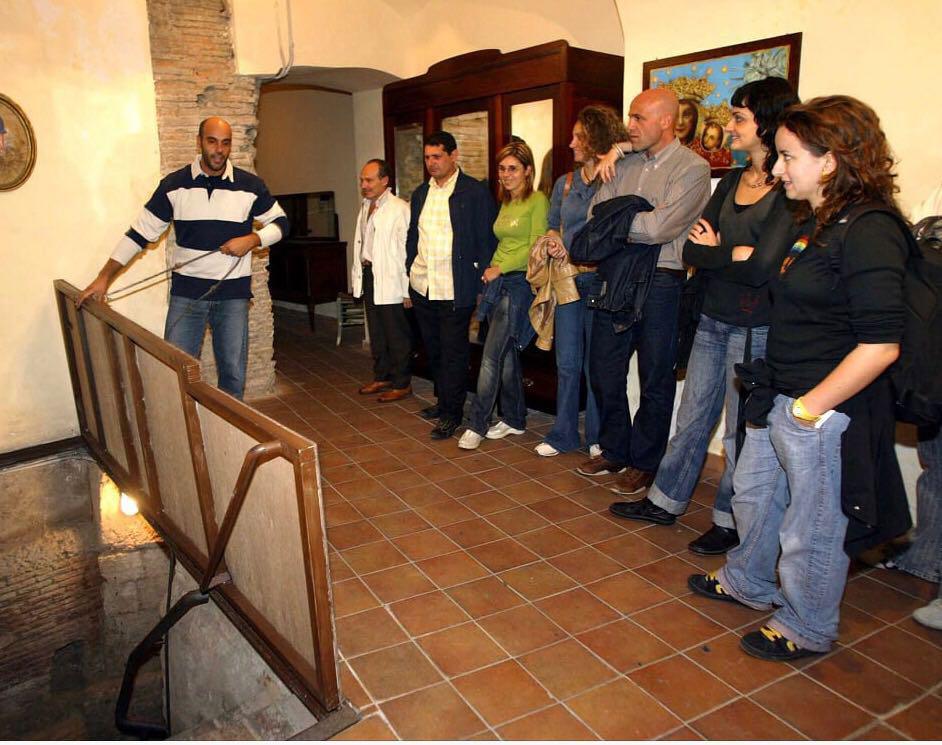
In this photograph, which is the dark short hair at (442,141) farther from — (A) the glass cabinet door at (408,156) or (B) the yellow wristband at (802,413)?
(B) the yellow wristband at (802,413)

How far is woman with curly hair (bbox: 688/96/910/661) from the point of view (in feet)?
6.78

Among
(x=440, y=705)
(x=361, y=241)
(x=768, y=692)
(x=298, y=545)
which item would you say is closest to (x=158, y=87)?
(x=361, y=241)

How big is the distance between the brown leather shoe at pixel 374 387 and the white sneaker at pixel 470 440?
1424mm

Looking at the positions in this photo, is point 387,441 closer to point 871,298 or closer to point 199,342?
point 199,342

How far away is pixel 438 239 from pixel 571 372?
122cm

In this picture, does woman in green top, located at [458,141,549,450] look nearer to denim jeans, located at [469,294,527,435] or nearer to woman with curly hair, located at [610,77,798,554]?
denim jeans, located at [469,294,527,435]

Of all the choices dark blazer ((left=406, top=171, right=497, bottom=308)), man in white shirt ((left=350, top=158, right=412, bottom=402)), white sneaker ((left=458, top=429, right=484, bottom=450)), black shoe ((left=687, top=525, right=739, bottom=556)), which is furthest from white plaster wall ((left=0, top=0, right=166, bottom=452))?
black shoe ((left=687, top=525, right=739, bottom=556))

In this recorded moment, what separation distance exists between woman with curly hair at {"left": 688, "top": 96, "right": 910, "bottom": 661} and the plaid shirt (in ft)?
8.28

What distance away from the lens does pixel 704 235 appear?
2926 millimetres

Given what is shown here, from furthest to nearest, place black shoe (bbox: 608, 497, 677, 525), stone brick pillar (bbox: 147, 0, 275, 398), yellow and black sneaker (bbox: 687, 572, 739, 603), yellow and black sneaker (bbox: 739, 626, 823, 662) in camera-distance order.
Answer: stone brick pillar (bbox: 147, 0, 275, 398) → black shoe (bbox: 608, 497, 677, 525) → yellow and black sneaker (bbox: 687, 572, 739, 603) → yellow and black sneaker (bbox: 739, 626, 823, 662)

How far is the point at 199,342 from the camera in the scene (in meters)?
4.46

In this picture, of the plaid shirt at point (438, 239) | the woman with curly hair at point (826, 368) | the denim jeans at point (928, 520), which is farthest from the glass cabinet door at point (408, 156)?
the denim jeans at point (928, 520)

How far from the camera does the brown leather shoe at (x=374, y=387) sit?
583 cm

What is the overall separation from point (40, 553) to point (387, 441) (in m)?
2.35
